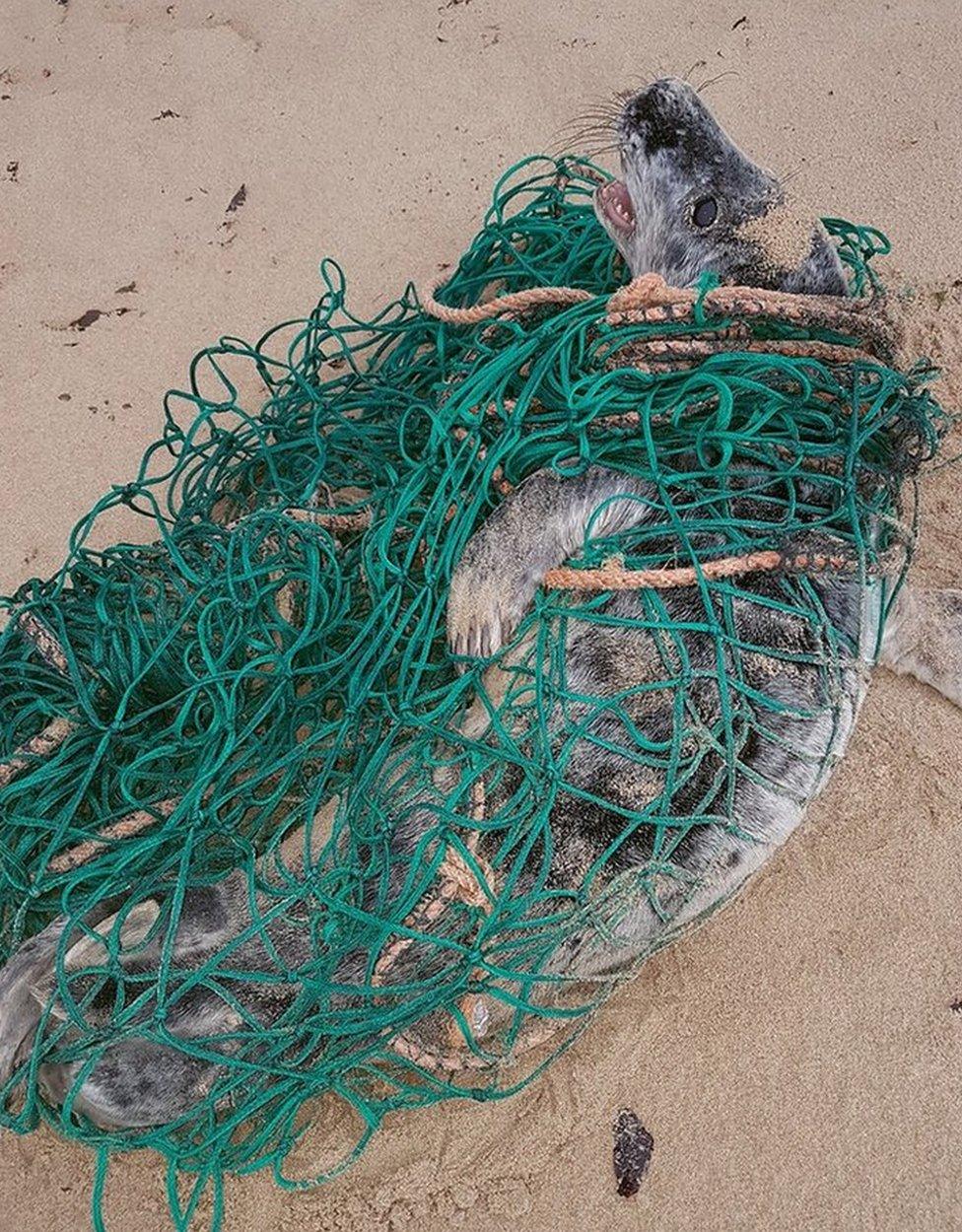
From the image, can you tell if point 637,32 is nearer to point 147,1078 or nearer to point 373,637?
point 373,637

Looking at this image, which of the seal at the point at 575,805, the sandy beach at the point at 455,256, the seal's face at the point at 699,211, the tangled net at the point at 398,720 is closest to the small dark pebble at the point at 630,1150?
the sandy beach at the point at 455,256

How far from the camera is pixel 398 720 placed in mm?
2801

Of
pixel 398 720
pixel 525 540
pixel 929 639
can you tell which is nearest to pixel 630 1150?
pixel 398 720

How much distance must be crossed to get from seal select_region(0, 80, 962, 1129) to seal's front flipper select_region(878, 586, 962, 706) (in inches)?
11.8

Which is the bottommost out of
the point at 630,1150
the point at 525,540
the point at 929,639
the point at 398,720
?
the point at 630,1150

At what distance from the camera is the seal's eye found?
337cm

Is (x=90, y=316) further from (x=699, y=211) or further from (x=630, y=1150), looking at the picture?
(x=630, y=1150)

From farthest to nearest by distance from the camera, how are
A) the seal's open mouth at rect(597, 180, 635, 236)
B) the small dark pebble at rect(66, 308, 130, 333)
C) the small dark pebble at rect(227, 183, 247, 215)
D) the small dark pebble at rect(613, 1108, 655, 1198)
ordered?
the small dark pebble at rect(227, 183, 247, 215) < the small dark pebble at rect(66, 308, 130, 333) < the seal's open mouth at rect(597, 180, 635, 236) < the small dark pebble at rect(613, 1108, 655, 1198)

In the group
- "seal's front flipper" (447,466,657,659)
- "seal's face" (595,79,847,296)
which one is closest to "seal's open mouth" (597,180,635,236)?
"seal's face" (595,79,847,296)

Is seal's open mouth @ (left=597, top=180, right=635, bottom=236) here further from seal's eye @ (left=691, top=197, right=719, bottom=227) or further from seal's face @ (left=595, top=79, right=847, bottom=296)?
seal's eye @ (left=691, top=197, right=719, bottom=227)

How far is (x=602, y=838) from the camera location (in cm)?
272

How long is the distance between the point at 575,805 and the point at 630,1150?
0.87 m

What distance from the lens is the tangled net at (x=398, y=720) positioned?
104 inches

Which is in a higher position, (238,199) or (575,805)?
(238,199)
